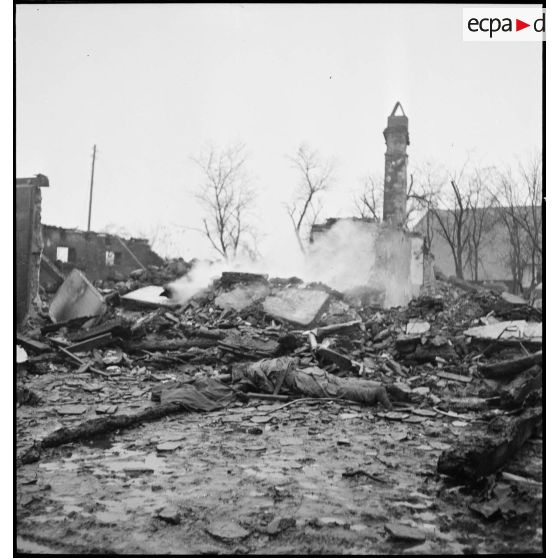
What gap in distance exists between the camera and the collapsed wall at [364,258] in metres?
13.6

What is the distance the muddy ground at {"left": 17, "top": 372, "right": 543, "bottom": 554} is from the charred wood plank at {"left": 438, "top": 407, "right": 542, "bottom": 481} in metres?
0.09

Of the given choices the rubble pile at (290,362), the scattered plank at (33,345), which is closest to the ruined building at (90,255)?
the rubble pile at (290,362)

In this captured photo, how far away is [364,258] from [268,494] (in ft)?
37.4

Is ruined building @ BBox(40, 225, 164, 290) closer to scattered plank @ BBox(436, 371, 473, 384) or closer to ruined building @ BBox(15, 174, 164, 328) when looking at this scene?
ruined building @ BBox(15, 174, 164, 328)

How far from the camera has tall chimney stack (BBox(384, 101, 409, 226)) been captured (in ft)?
55.0

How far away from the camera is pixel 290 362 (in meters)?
6.84

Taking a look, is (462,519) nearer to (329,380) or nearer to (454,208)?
(329,380)

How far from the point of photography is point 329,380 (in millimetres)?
6699

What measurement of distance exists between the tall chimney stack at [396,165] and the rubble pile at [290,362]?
5.89 meters

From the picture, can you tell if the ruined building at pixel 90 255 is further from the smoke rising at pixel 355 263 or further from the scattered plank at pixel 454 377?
the scattered plank at pixel 454 377

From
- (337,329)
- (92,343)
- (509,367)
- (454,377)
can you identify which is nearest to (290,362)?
(454,377)

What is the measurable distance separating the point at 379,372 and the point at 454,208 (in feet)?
61.7

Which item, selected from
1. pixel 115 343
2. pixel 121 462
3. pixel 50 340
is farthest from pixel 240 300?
pixel 121 462

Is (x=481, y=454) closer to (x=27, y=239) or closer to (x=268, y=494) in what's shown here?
(x=268, y=494)
